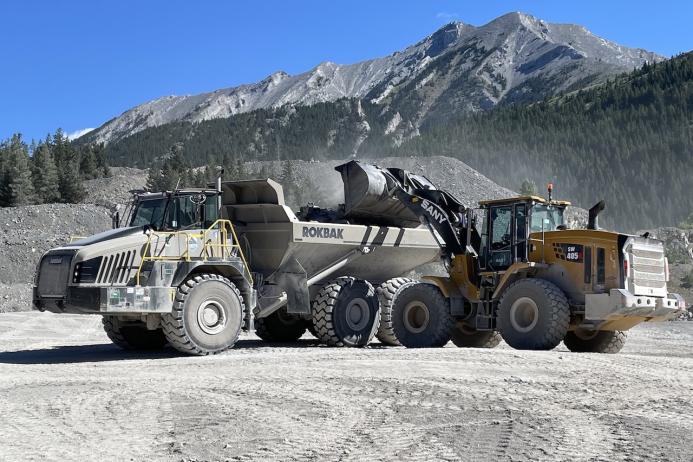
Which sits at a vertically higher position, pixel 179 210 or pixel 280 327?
pixel 179 210

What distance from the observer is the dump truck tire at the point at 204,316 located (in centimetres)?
1262

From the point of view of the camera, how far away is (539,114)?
13425cm

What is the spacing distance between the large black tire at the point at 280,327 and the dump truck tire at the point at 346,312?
1.87 metres

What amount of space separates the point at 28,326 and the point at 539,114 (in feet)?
391

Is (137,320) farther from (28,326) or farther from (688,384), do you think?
(28,326)

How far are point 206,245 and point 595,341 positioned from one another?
23.1ft

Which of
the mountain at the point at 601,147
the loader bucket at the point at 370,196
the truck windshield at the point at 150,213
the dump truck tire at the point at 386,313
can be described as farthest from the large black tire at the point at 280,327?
the mountain at the point at 601,147

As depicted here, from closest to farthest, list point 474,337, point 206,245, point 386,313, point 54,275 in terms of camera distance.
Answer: point 54,275 → point 206,245 → point 386,313 → point 474,337

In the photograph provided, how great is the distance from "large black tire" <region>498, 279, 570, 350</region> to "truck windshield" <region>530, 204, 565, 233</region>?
Result: 1.24m

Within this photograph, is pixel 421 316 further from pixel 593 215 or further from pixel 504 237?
pixel 593 215

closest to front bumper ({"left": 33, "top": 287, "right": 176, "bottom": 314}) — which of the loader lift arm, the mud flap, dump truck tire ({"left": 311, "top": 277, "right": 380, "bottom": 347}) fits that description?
the mud flap

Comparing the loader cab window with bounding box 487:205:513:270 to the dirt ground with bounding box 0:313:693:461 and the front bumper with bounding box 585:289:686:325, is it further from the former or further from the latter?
the dirt ground with bounding box 0:313:693:461

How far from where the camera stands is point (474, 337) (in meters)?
15.6

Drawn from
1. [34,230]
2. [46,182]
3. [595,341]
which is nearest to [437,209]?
[595,341]
